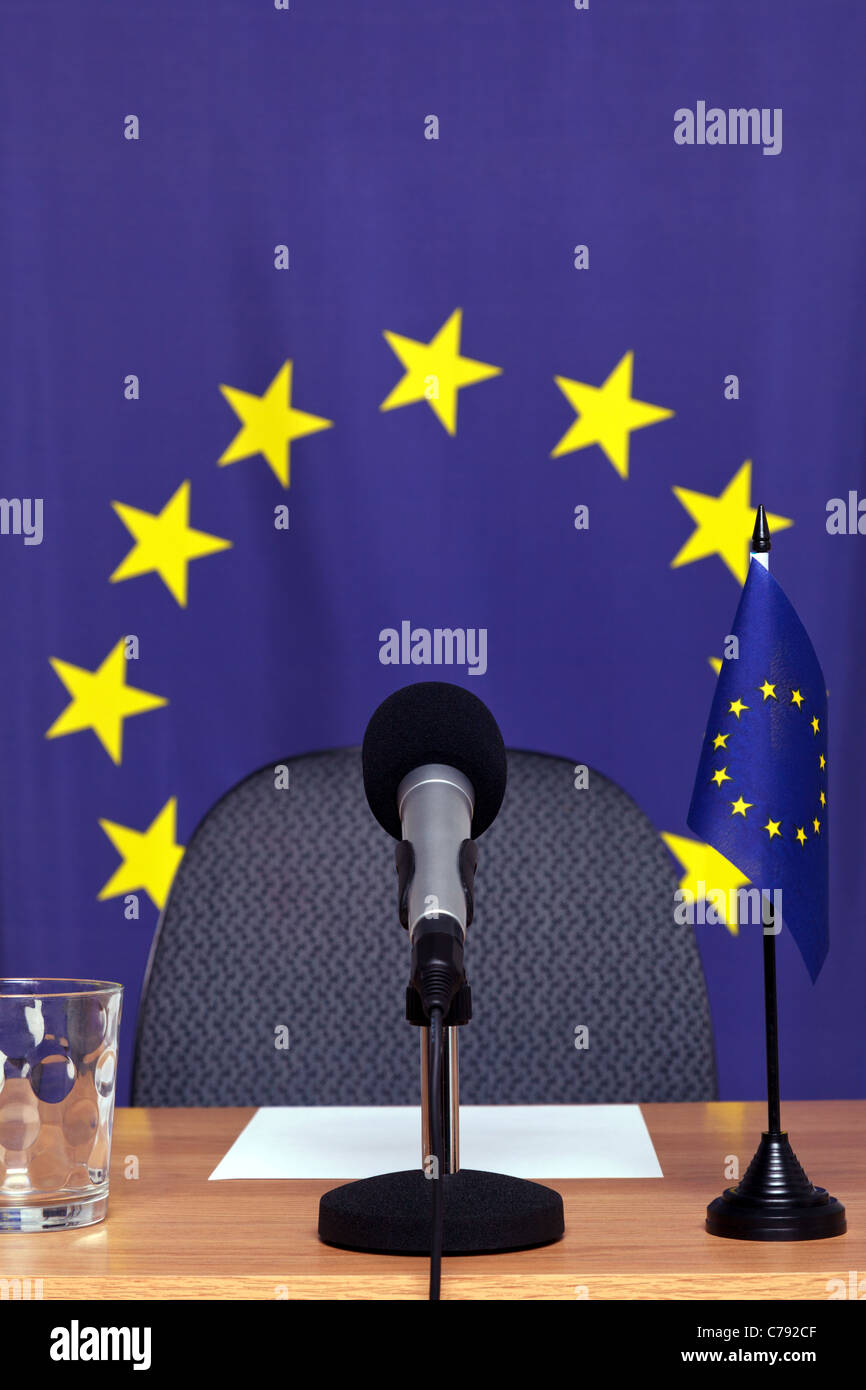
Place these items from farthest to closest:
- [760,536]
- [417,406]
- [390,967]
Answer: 1. [417,406]
2. [390,967]
3. [760,536]

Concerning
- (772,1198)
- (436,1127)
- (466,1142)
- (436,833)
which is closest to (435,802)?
(436,833)

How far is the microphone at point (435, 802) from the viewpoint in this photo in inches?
25.1

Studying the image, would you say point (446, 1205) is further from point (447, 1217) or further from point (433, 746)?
point (433, 746)

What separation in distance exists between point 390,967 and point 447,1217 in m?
0.62

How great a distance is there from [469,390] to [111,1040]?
1.25 metres

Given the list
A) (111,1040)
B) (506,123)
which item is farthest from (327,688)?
(111,1040)

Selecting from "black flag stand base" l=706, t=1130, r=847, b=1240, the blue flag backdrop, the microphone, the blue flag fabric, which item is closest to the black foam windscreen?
the microphone

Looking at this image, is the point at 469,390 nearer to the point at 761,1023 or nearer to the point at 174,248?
the point at 174,248

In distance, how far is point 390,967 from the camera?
4.32 feet

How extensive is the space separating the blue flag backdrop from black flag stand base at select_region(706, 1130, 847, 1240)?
1133 mm

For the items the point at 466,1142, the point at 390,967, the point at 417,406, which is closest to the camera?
the point at 466,1142

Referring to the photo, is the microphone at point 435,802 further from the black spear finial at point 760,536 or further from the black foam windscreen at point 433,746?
the black spear finial at point 760,536
